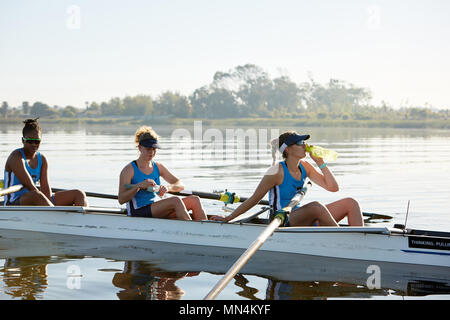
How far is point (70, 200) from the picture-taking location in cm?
1088

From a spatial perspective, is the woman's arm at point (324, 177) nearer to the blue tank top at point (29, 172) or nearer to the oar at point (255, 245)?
the oar at point (255, 245)

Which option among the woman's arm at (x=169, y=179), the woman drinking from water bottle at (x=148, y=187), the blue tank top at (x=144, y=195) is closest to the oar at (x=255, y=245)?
the woman drinking from water bottle at (x=148, y=187)

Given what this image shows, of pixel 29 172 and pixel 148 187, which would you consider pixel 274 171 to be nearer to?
pixel 148 187

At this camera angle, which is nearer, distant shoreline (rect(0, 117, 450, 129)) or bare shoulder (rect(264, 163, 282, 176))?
bare shoulder (rect(264, 163, 282, 176))

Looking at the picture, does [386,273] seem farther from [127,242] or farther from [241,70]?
[241,70]

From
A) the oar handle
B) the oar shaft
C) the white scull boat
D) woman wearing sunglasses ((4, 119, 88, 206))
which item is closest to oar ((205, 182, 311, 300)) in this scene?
the oar shaft

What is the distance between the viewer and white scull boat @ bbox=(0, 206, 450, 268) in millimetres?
8227

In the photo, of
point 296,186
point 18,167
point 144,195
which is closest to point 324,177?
point 296,186

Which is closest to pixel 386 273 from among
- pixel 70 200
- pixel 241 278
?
pixel 241 278

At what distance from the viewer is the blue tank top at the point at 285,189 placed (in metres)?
8.53

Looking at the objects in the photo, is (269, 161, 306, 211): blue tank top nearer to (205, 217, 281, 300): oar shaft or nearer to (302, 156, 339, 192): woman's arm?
(302, 156, 339, 192): woman's arm

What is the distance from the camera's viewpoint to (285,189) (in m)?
8.57

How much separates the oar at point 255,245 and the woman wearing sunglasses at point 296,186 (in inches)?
8.5
